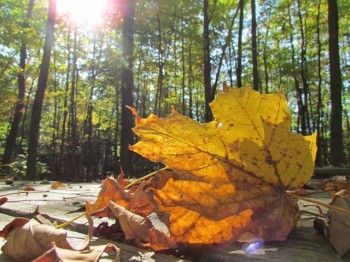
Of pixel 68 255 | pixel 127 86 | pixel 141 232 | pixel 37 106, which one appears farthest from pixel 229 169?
pixel 37 106

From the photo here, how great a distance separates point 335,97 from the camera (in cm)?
883

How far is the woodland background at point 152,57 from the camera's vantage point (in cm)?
1139

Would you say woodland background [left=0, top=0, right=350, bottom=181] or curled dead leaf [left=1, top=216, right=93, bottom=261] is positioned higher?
woodland background [left=0, top=0, right=350, bottom=181]

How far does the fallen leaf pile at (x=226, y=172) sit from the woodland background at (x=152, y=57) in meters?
8.17

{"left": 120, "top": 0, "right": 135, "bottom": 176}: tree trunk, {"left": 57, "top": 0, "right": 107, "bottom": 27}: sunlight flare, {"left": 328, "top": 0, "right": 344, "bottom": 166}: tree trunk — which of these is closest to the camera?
{"left": 328, "top": 0, "right": 344, "bottom": 166}: tree trunk

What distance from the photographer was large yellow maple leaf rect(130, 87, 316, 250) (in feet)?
2.53

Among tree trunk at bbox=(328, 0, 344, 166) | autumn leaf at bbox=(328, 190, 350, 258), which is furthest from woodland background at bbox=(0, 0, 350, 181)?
autumn leaf at bbox=(328, 190, 350, 258)

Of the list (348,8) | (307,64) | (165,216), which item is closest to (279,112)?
(165,216)

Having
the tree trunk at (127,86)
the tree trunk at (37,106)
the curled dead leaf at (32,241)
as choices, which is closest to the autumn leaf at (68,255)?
the curled dead leaf at (32,241)

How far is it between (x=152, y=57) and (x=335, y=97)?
17846 millimetres

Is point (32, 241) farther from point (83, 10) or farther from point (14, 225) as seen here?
point (83, 10)

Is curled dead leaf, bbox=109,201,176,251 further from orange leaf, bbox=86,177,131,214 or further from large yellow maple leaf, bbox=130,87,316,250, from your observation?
orange leaf, bbox=86,177,131,214

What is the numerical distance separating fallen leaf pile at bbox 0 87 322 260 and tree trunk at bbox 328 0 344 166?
8.16 meters

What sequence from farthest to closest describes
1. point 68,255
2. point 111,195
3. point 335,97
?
point 335,97
point 111,195
point 68,255
